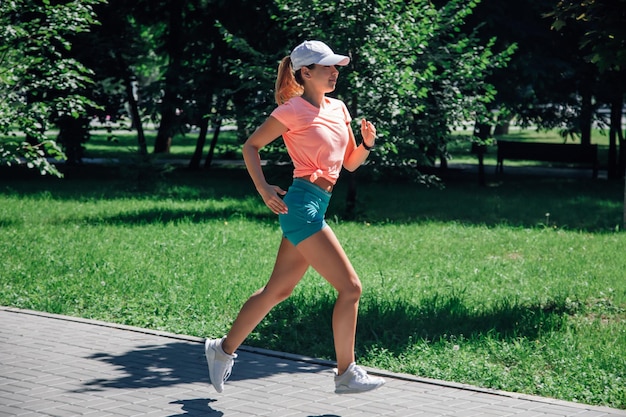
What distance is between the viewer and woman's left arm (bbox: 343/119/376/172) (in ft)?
18.9

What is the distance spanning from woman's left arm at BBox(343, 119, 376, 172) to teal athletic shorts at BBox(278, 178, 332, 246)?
37cm

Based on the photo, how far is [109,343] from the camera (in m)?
7.21

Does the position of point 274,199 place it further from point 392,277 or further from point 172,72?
point 172,72

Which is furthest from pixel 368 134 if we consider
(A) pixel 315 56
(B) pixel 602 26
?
(B) pixel 602 26

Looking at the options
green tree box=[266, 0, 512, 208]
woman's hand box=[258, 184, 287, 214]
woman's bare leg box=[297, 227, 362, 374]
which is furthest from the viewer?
green tree box=[266, 0, 512, 208]

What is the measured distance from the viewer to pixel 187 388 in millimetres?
5938

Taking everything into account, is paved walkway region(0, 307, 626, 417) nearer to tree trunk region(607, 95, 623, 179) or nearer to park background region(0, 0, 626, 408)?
park background region(0, 0, 626, 408)

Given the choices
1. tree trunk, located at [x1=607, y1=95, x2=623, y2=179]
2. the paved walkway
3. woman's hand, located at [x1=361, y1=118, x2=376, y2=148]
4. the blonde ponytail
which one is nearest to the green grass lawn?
the paved walkway

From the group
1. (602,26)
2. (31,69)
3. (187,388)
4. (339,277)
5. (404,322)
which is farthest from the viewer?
(31,69)

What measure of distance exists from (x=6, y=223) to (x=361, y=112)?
5.35 m

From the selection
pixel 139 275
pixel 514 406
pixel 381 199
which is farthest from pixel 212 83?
pixel 514 406

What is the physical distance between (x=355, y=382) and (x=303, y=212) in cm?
99

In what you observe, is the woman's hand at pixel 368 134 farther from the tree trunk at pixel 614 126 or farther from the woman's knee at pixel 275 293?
the tree trunk at pixel 614 126

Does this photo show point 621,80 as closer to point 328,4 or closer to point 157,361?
point 328,4
